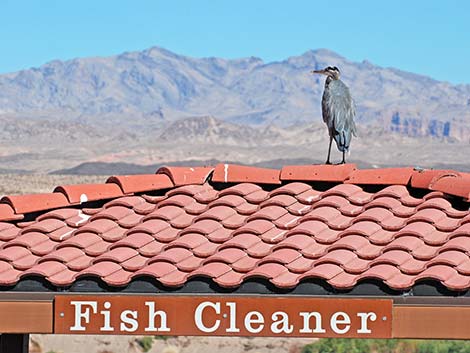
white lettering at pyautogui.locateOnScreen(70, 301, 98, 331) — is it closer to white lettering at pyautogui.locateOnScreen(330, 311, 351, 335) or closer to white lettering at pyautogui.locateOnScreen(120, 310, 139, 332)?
white lettering at pyautogui.locateOnScreen(120, 310, 139, 332)

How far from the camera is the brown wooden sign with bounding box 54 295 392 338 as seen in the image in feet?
20.4

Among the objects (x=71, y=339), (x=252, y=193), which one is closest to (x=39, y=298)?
(x=252, y=193)

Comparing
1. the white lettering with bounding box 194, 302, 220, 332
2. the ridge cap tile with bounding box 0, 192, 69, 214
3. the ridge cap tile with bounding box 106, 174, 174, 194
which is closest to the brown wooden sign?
the white lettering with bounding box 194, 302, 220, 332

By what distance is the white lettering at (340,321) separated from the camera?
6.20 meters

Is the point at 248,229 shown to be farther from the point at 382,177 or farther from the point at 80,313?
the point at 80,313

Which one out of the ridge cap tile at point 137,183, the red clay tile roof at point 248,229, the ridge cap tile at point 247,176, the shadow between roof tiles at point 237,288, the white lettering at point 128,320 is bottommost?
the white lettering at point 128,320

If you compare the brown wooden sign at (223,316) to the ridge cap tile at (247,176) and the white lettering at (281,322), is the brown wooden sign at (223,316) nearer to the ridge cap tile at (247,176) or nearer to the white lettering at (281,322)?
the white lettering at (281,322)

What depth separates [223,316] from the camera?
20.6ft

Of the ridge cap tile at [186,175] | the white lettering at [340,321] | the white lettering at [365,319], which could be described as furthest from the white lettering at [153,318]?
the ridge cap tile at [186,175]

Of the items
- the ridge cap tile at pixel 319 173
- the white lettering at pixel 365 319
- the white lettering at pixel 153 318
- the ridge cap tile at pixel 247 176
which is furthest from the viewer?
the ridge cap tile at pixel 247 176

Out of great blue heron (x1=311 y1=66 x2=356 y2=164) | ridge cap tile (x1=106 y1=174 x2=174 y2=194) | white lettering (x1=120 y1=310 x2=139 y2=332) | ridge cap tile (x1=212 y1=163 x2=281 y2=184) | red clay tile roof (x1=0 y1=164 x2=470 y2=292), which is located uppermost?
great blue heron (x1=311 y1=66 x2=356 y2=164)

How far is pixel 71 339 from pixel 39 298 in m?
24.8

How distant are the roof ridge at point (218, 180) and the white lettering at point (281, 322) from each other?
59.0 inches

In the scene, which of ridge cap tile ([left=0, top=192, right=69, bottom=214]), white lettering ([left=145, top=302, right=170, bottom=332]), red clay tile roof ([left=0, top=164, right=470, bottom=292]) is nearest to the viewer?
white lettering ([left=145, top=302, right=170, bottom=332])
